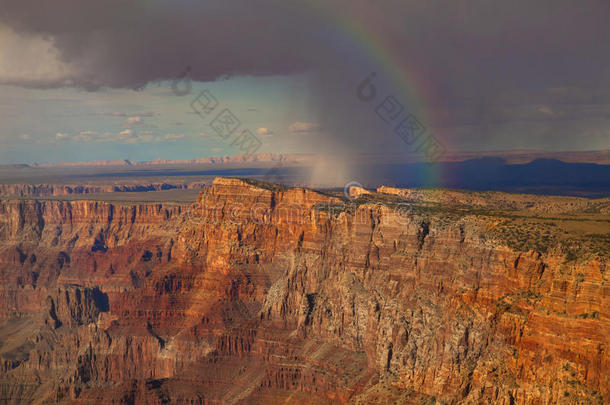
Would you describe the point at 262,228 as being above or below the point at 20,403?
above

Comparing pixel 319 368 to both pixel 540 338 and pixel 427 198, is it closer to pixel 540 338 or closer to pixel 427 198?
pixel 540 338

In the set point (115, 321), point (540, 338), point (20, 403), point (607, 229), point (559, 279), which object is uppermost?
point (607, 229)

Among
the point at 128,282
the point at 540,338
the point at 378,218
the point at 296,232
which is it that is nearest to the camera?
the point at 540,338

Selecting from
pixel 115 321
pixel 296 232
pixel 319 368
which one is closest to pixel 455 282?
pixel 319 368

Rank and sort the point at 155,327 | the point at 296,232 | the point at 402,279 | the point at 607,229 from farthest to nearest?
the point at 155,327 < the point at 296,232 < the point at 402,279 < the point at 607,229

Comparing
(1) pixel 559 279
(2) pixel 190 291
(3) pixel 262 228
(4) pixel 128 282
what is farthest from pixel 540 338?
(4) pixel 128 282

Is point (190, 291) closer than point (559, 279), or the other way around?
point (559, 279)

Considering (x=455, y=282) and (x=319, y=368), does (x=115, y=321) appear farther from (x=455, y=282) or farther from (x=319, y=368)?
(x=455, y=282)
